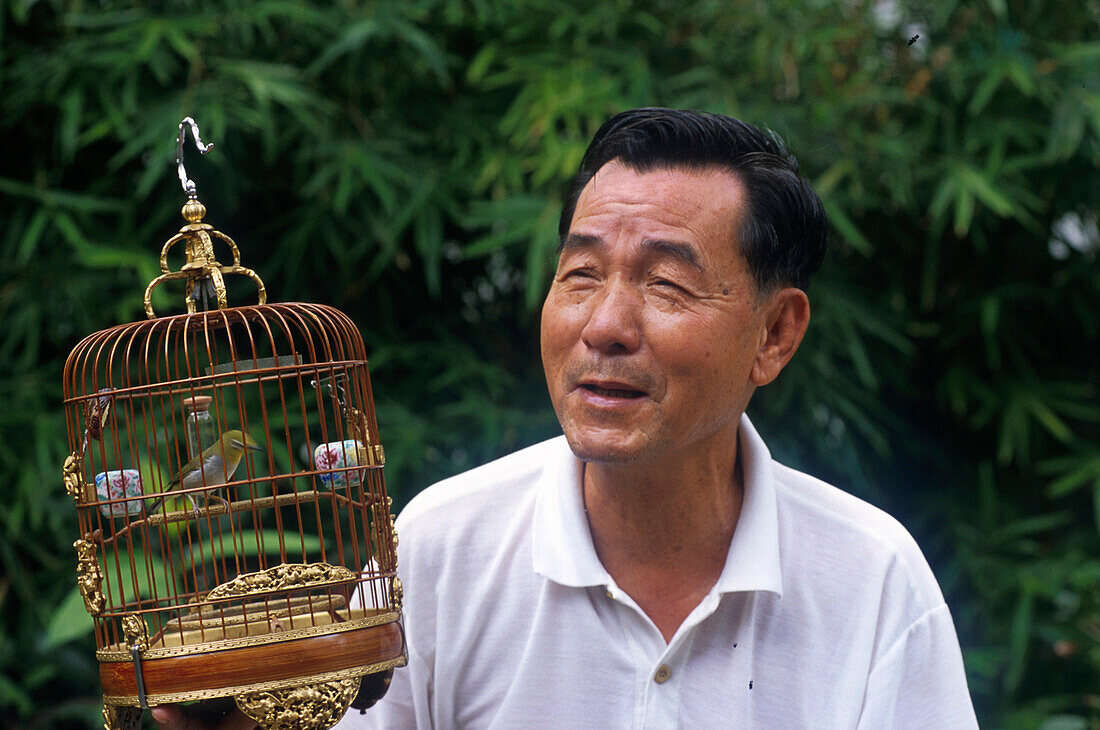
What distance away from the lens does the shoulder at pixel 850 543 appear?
1642mm

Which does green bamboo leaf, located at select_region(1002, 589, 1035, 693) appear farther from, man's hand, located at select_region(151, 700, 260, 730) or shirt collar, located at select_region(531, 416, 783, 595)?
man's hand, located at select_region(151, 700, 260, 730)

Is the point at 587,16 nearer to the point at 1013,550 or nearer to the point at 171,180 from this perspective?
the point at 171,180

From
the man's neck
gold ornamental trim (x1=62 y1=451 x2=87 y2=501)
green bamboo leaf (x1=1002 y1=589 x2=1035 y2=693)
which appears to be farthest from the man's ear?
green bamboo leaf (x1=1002 y1=589 x2=1035 y2=693)

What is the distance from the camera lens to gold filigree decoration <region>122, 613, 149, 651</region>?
1.34 metres

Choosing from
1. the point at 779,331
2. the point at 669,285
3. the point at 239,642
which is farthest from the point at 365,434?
the point at 779,331

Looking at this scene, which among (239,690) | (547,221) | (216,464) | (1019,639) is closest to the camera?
(239,690)

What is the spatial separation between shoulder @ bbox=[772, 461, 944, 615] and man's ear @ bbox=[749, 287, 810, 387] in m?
0.21

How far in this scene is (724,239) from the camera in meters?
1.54

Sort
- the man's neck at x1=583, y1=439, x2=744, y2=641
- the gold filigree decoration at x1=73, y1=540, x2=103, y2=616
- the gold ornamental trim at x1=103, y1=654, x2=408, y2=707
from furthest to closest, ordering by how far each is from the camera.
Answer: the man's neck at x1=583, y1=439, x2=744, y2=641, the gold filigree decoration at x1=73, y1=540, x2=103, y2=616, the gold ornamental trim at x1=103, y1=654, x2=408, y2=707

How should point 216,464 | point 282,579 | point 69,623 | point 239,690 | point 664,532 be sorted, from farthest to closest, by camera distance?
point 69,623
point 664,532
point 216,464
point 282,579
point 239,690

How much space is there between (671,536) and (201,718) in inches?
28.0

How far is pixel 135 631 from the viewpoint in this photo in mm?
1346

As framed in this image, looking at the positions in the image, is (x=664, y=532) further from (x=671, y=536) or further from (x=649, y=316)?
(x=649, y=316)

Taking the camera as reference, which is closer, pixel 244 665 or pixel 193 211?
pixel 244 665
